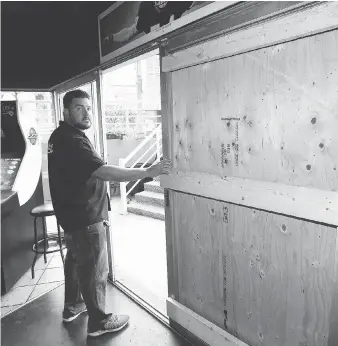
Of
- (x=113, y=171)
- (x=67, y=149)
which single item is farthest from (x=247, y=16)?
(x=67, y=149)

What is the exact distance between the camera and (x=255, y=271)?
201cm

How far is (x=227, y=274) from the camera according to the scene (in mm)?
2223

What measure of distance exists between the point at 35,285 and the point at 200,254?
256 centimetres

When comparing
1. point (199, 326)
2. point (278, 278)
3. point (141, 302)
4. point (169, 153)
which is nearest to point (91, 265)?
point (141, 302)

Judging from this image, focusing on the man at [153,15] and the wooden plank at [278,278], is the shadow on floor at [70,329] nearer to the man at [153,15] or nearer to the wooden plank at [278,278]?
the wooden plank at [278,278]

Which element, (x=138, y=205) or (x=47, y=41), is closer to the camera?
(x=47, y=41)

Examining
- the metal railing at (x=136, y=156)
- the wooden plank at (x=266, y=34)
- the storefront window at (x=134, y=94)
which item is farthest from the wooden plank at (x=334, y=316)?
the storefront window at (x=134, y=94)

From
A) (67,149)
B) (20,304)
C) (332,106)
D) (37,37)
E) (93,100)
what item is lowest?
(20,304)

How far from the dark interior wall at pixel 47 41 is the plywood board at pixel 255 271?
2204 millimetres

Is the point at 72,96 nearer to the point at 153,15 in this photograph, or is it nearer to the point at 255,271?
the point at 153,15

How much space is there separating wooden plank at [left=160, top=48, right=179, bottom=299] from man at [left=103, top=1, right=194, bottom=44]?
24 centimetres

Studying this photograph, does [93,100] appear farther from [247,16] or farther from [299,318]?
[299,318]

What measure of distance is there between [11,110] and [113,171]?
9.58 feet

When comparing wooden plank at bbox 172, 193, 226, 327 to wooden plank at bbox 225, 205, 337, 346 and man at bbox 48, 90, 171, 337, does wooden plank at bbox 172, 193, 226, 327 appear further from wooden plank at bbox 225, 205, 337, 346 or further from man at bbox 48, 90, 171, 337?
man at bbox 48, 90, 171, 337
